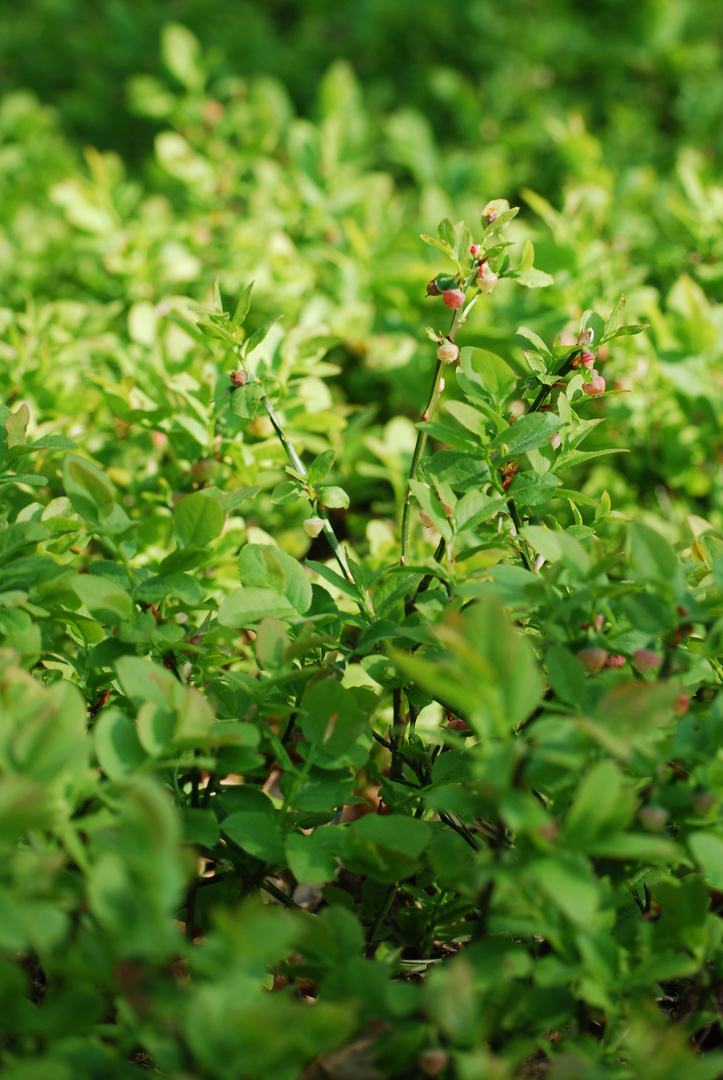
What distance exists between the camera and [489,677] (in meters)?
0.67

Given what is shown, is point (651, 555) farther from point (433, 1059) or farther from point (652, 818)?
point (433, 1059)

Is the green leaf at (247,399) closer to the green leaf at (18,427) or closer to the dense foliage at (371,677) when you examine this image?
the dense foliage at (371,677)

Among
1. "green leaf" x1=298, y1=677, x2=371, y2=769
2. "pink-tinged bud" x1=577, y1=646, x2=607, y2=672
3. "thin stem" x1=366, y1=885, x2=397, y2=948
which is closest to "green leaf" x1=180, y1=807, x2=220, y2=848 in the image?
"green leaf" x1=298, y1=677, x2=371, y2=769

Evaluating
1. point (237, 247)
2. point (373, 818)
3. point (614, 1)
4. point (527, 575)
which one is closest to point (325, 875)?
point (373, 818)

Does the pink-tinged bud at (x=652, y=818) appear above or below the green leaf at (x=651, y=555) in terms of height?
below

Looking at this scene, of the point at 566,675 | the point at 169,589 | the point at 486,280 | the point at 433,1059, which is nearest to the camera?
the point at 433,1059

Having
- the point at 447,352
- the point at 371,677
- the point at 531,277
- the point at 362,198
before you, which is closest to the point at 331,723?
the point at 371,677

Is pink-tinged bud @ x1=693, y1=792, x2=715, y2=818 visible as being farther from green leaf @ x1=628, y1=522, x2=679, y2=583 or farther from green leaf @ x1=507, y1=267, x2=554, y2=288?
green leaf @ x1=507, y1=267, x2=554, y2=288

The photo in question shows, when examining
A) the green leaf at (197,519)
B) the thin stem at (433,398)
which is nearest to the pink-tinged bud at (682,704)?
the thin stem at (433,398)

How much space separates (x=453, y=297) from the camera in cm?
101

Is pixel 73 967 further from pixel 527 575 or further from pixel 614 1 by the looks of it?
pixel 614 1

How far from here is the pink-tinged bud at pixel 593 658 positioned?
82 centimetres

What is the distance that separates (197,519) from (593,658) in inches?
16.5

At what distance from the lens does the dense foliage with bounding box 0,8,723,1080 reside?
650 millimetres
